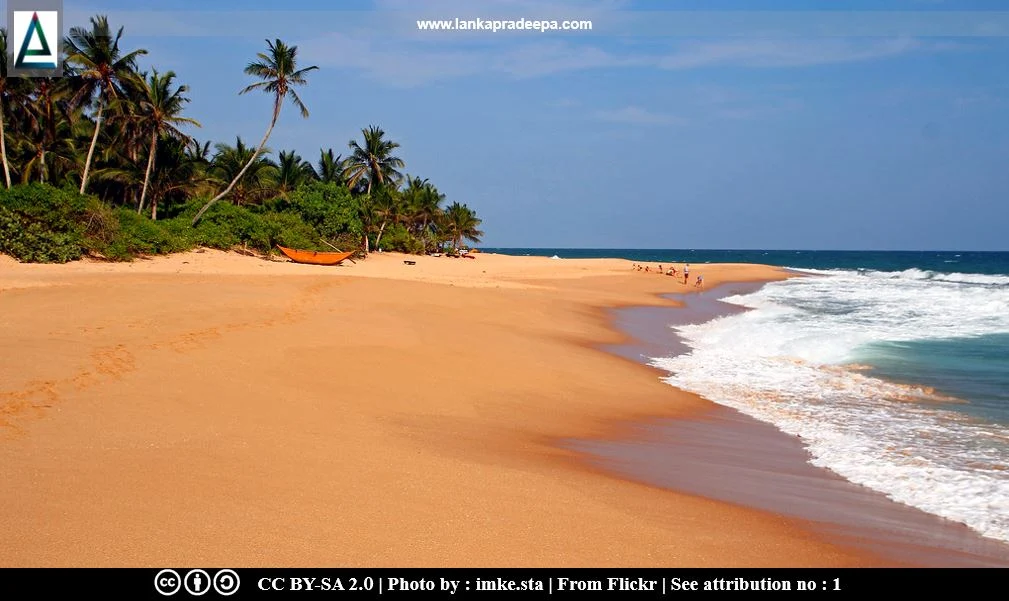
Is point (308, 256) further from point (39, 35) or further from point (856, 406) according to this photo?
point (856, 406)

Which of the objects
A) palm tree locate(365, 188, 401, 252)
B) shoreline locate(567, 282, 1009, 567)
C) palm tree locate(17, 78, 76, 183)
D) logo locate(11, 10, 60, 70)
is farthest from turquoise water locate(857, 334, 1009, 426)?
palm tree locate(365, 188, 401, 252)

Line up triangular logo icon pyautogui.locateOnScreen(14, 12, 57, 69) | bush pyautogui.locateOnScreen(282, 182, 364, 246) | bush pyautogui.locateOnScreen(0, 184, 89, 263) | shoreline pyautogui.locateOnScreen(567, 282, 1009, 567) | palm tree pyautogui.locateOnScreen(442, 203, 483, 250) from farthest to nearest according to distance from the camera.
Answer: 1. palm tree pyautogui.locateOnScreen(442, 203, 483, 250)
2. bush pyautogui.locateOnScreen(282, 182, 364, 246)
3. bush pyautogui.locateOnScreen(0, 184, 89, 263)
4. triangular logo icon pyautogui.locateOnScreen(14, 12, 57, 69)
5. shoreline pyautogui.locateOnScreen(567, 282, 1009, 567)

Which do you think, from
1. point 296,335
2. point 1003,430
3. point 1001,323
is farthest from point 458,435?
point 1001,323

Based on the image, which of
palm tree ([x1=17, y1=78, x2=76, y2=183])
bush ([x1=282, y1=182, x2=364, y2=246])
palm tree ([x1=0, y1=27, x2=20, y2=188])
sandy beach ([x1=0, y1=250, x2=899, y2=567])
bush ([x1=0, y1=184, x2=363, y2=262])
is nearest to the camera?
sandy beach ([x1=0, y1=250, x2=899, y2=567])

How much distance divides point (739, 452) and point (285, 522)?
17.4 ft

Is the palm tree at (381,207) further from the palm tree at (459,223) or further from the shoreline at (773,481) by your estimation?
the shoreline at (773,481)

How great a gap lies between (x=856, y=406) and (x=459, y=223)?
63.2 meters

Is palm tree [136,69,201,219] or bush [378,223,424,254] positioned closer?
palm tree [136,69,201,219]

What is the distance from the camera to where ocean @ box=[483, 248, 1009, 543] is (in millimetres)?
6836

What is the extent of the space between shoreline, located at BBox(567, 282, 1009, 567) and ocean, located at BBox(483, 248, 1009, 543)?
0.28 metres
